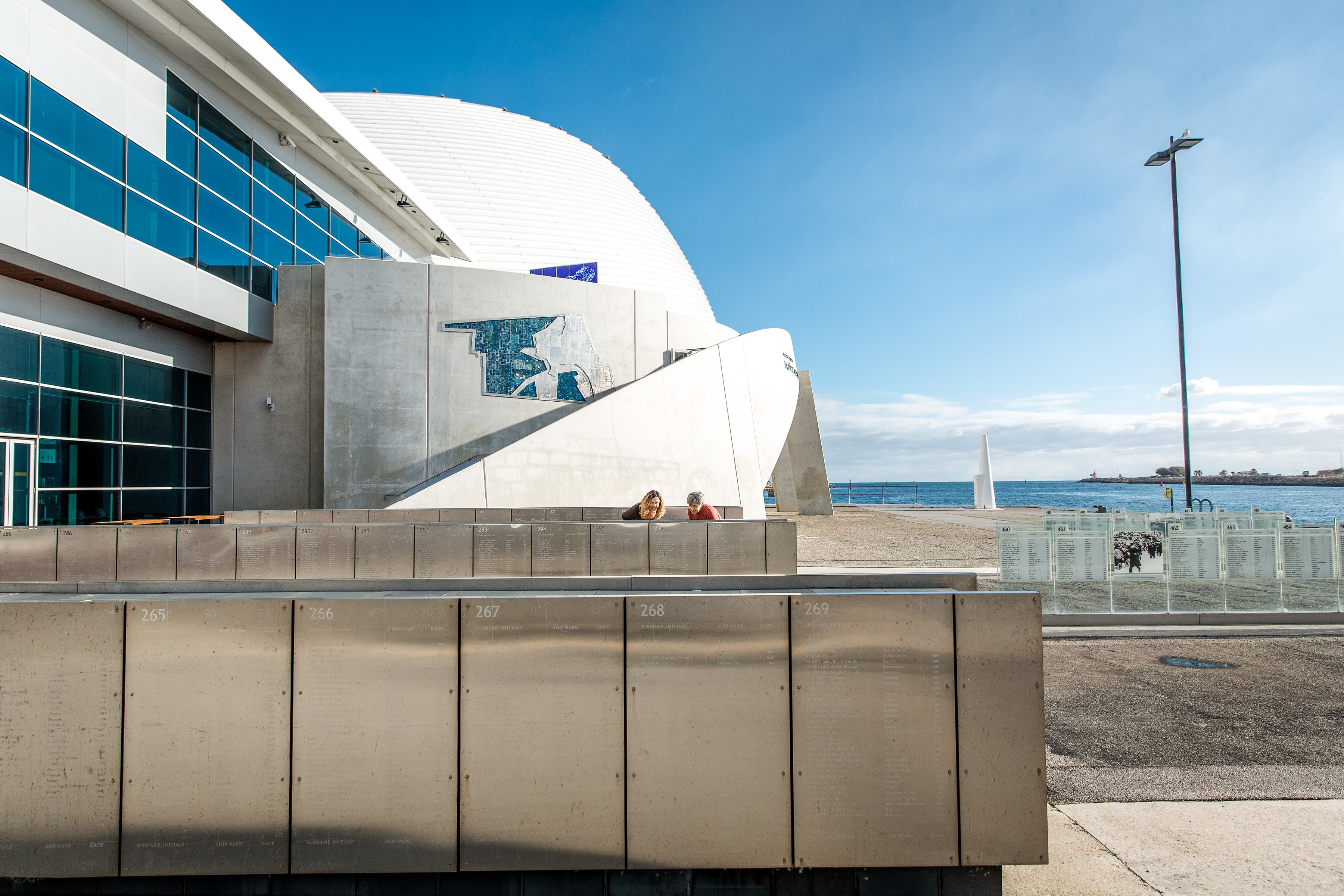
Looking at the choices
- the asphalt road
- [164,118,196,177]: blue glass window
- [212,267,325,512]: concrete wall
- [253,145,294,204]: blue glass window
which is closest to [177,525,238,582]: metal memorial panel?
the asphalt road

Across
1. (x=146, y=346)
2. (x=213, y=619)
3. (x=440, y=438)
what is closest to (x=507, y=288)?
(x=440, y=438)

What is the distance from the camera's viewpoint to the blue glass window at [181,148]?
14969mm

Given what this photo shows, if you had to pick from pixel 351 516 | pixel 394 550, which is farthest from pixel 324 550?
pixel 351 516

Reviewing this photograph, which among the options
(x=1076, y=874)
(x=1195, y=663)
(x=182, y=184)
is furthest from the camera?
(x=182, y=184)

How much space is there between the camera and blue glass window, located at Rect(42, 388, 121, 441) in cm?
1282

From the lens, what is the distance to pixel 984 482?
45000 mm

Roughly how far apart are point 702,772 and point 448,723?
3.95 feet

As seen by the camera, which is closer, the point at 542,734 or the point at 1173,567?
the point at 542,734

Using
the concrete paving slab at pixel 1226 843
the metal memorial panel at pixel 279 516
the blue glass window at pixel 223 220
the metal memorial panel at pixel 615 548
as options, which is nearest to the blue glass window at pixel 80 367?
the blue glass window at pixel 223 220

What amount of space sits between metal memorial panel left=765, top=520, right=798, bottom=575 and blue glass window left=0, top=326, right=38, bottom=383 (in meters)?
13.6

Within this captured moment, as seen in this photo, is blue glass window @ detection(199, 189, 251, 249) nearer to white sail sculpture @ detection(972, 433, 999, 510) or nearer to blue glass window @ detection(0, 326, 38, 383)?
blue glass window @ detection(0, 326, 38, 383)

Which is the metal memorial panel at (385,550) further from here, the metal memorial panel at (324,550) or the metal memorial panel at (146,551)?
the metal memorial panel at (146,551)

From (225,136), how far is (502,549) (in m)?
15.4

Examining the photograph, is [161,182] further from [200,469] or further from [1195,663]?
[1195,663]
